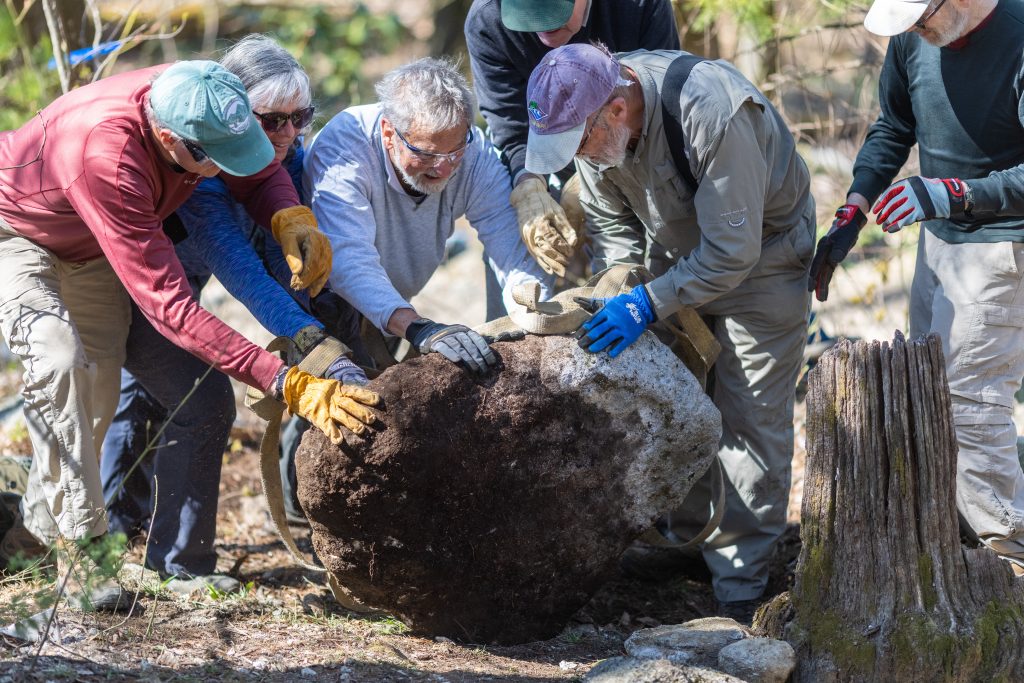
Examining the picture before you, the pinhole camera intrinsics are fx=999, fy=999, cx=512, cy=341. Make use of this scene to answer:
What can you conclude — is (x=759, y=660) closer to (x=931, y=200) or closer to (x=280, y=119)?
(x=931, y=200)

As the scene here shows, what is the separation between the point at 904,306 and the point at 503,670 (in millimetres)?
4590

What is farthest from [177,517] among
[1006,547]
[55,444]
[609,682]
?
[1006,547]

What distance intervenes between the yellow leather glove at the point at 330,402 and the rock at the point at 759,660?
1.33 m

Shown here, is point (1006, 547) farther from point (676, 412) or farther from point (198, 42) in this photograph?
point (198, 42)

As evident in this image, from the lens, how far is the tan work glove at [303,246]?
11.4ft

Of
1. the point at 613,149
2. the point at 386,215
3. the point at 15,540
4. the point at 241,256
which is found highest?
the point at 613,149

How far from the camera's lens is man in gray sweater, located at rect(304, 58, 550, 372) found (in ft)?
11.4

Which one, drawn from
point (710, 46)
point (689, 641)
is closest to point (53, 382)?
point (689, 641)

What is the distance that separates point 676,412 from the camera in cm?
357

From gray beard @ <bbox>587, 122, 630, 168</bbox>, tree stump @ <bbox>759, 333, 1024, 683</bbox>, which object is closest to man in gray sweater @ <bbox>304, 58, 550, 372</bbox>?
gray beard @ <bbox>587, 122, 630, 168</bbox>

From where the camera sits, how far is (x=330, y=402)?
3.24 m

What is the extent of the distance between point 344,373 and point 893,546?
72.6 inches

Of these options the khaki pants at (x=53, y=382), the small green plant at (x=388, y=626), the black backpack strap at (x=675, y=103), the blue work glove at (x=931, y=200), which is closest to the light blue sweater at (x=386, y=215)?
the black backpack strap at (x=675, y=103)

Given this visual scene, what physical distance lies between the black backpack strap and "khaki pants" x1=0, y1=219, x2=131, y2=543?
2.07m
